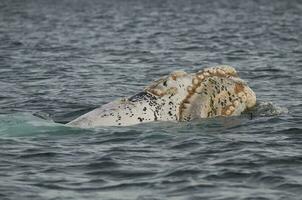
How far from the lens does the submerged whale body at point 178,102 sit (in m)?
19.2

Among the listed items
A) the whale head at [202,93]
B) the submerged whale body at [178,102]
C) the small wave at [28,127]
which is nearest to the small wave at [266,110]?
the whale head at [202,93]

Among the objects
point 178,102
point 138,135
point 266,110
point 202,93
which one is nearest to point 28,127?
point 138,135

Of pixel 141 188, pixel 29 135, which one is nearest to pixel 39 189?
pixel 141 188

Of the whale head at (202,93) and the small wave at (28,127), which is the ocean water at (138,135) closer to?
the small wave at (28,127)

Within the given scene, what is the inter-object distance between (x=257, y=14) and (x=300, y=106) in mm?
53557

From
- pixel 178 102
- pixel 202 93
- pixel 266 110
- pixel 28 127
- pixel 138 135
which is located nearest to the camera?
pixel 138 135

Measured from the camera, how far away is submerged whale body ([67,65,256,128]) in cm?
1920

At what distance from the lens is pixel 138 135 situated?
18.3m

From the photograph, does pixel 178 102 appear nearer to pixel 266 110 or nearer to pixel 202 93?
pixel 202 93

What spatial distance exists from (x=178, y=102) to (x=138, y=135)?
166cm

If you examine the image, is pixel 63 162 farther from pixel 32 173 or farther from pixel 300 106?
pixel 300 106

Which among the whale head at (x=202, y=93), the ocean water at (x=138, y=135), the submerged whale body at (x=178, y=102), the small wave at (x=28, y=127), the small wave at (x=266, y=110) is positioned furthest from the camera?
the small wave at (x=266, y=110)

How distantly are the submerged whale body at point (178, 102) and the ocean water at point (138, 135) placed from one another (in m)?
0.34

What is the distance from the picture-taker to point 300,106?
2258 centimetres
